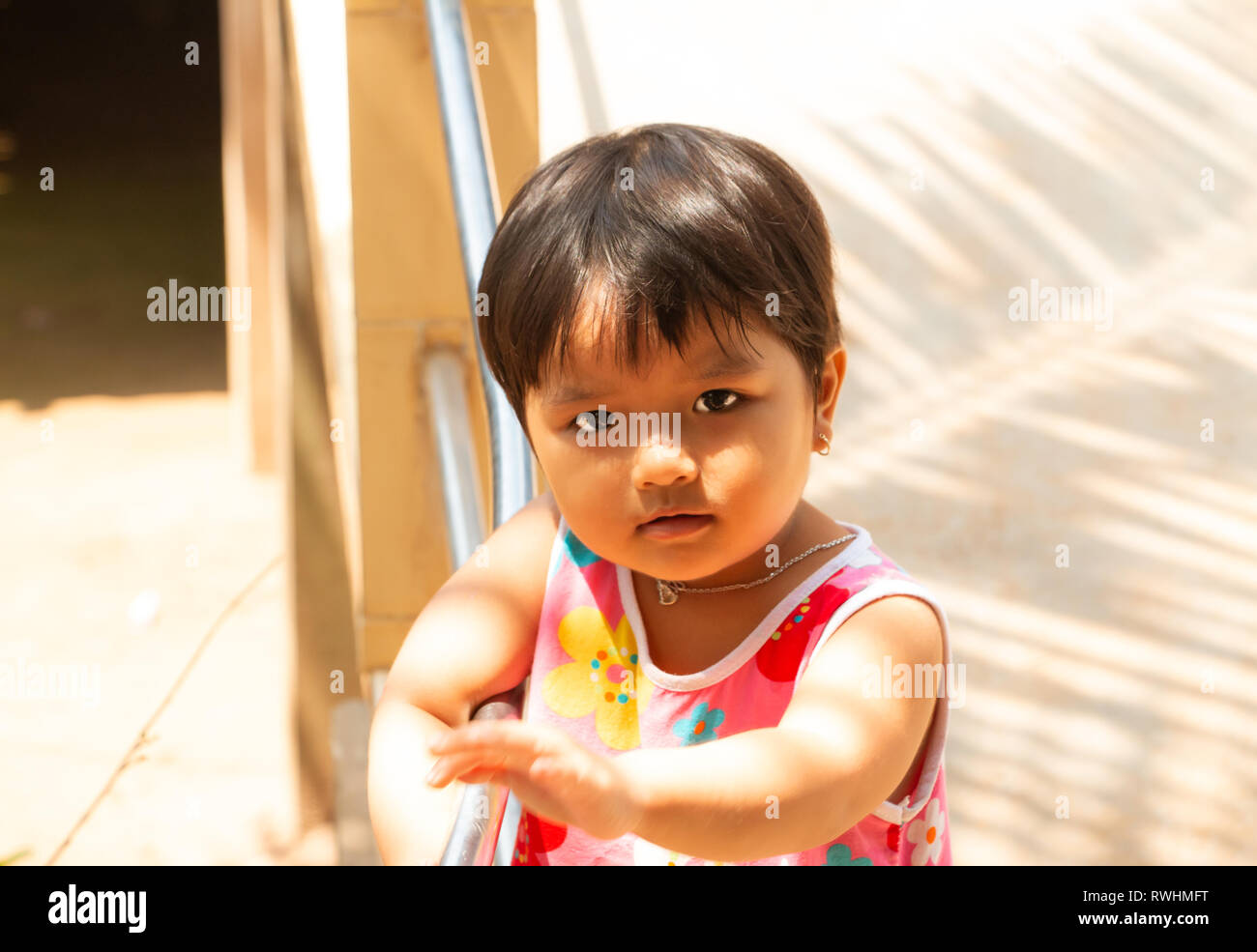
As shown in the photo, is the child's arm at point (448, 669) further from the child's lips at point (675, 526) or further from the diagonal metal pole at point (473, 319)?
the child's lips at point (675, 526)

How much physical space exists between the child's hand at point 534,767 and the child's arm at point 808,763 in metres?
0.05

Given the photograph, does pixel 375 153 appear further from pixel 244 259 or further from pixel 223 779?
pixel 244 259

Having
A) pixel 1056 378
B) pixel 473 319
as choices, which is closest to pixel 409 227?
pixel 473 319

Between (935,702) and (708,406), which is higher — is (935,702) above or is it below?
below

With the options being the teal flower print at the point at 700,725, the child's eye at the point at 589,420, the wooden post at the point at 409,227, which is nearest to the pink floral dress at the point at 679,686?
the teal flower print at the point at 700,725

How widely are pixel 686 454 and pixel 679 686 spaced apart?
0.26 meters

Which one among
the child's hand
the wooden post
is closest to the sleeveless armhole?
the child's hand

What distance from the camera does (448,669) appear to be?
1095 mm

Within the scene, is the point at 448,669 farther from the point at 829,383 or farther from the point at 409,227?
the point at 409,227

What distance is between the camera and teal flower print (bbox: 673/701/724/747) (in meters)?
1.13

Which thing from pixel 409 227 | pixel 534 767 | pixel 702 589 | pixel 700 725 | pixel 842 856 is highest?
pixel 409 227

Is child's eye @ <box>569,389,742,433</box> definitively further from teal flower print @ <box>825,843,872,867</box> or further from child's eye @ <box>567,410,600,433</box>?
teal flower print @ <box>825,843,872,867</box>

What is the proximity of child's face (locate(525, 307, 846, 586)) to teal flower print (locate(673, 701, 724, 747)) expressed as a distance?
0.55ft

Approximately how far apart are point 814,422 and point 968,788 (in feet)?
6.86
